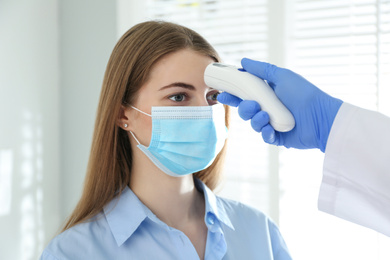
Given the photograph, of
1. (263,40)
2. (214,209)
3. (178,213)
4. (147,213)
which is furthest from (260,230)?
(263,40)

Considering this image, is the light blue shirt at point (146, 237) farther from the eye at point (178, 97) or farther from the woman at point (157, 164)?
the eye at point (178, 97)

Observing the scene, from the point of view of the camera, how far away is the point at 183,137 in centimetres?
137

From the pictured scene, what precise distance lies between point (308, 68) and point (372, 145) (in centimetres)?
116

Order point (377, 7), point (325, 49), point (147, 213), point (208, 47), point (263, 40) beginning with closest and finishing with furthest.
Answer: point (147, 213)
point (208, 47)
point (377, 7)
point (325, 49)
point (263, 40)

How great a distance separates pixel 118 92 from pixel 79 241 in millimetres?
497

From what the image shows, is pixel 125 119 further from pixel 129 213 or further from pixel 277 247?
pixel 277 247

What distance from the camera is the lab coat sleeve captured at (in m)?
1.02

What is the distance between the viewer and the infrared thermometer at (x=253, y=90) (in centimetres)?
111

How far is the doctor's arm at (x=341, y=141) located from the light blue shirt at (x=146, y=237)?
16.9 inches

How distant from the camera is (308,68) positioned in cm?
212

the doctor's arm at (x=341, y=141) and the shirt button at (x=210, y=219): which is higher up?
the doctor's arm at (x=341, y=141)

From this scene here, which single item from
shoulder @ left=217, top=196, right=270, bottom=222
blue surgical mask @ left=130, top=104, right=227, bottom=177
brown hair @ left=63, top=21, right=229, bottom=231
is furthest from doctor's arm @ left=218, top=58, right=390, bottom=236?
shoulder @ left=217, top=196, right=270, bottom=222

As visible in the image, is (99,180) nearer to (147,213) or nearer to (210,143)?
(147,213)

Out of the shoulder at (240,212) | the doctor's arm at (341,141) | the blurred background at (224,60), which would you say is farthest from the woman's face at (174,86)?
the blurred background at (224,60)
